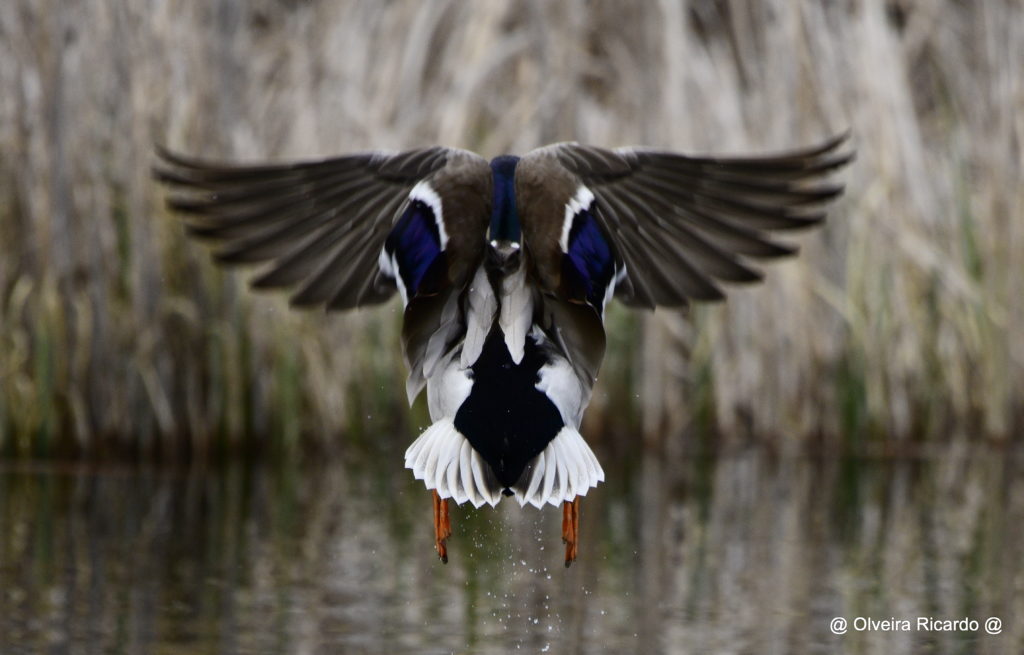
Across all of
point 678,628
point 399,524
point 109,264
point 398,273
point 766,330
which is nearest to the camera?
point 398,273

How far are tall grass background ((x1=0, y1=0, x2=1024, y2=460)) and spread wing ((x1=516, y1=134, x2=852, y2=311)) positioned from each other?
3.21m

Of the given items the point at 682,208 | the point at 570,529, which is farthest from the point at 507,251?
the point at 570,529

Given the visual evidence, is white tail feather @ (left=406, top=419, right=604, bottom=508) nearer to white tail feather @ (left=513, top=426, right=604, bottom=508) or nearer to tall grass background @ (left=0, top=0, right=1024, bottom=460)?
white tail feather @ (left=513, top=426, right=604, bottom=508)

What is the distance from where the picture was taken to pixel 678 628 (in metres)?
5.09

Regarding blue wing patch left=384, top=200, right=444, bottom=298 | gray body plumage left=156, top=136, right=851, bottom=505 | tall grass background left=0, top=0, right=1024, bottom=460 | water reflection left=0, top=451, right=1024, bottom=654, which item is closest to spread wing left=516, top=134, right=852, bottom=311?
gray body plumage left=156, top=136, right=851, bottom=505

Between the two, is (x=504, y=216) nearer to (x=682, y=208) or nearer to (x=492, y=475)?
(x=682, y=208)

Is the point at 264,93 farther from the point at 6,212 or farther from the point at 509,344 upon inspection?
the point at 509,344

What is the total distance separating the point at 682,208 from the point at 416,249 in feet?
2.76

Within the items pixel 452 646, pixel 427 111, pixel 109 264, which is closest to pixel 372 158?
pixel 452 646

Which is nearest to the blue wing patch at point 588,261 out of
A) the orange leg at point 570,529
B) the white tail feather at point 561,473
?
the white tail feather at point 561,473

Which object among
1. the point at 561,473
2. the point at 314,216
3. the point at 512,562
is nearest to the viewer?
the point at 561,473

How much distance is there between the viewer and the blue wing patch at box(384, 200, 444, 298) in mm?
4160

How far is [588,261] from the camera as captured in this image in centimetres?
420

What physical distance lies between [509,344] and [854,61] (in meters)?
4.40
